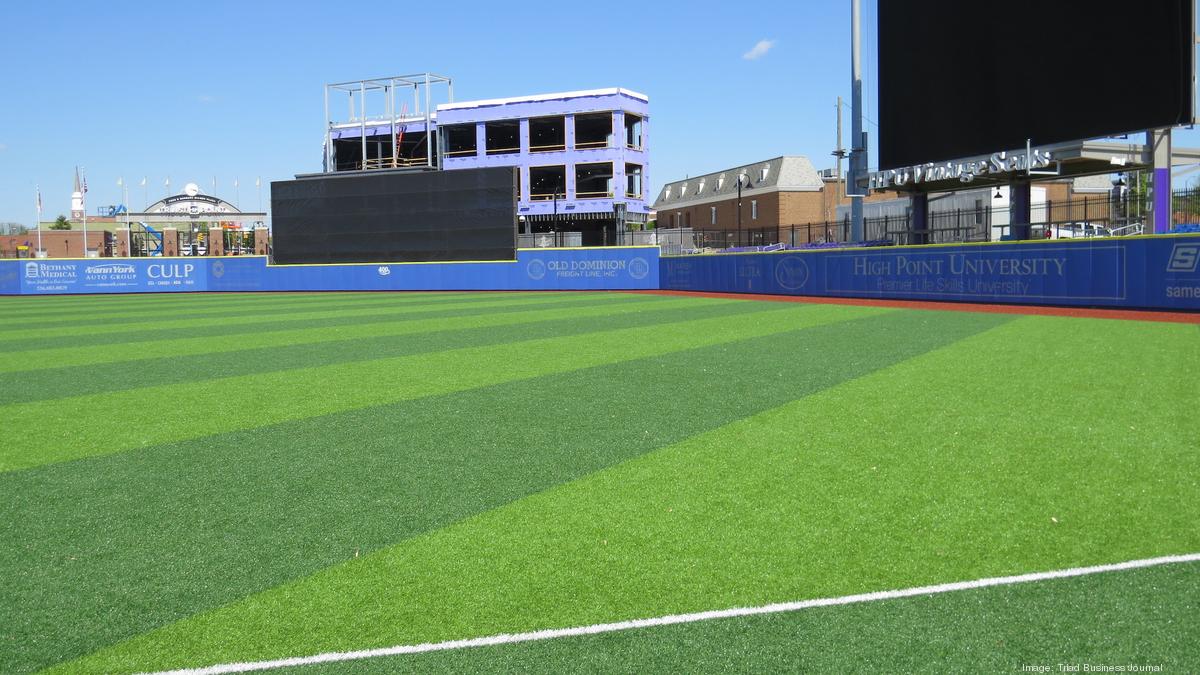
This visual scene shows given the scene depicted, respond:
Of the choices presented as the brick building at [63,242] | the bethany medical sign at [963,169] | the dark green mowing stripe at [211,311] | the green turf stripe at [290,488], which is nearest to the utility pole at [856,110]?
the bethany medical sign at [963,169]

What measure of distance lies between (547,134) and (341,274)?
83.5 feet

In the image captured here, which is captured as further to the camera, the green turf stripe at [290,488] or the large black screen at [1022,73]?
the large black screen at [1022,73]

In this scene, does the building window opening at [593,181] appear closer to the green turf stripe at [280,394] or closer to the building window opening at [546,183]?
the building window opening at [546,183]

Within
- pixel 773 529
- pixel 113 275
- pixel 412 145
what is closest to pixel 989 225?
pixel 773 529

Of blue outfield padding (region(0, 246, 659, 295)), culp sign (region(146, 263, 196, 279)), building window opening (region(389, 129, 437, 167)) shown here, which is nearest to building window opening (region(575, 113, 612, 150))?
building window opening (region(389, 129, 437, 167))

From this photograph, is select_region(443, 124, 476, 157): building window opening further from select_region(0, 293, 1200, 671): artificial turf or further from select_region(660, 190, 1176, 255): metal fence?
select_region(0, 293, 1200, 671): artificial turf

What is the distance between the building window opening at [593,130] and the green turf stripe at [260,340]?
109ft

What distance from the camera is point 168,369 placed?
38.8 feet

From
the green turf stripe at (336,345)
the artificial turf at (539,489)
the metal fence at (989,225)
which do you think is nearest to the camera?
the artificial turf at (539,489)

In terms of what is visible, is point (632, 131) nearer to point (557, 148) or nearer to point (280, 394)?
point (557, 148)

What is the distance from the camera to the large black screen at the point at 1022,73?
20.4 meters

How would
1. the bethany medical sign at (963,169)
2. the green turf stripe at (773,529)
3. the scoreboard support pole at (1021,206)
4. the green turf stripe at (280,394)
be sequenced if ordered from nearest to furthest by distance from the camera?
the green turf stripe at (773,529) < the green turf stripe at (280,394) < the bethany medical sign at (963,169) < the scoreboard support pole at (1021,206)

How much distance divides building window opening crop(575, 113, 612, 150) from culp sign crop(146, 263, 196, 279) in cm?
2502

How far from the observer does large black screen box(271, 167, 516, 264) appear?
34.7 meters
